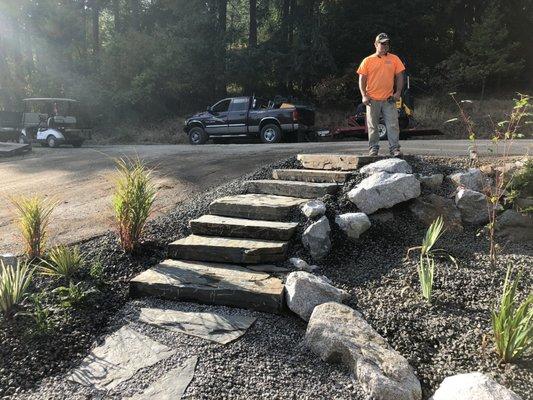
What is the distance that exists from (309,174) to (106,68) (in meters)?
23.5

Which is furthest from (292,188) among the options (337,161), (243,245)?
(243,245)

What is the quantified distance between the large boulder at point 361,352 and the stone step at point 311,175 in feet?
7.73

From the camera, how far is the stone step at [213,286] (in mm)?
3426

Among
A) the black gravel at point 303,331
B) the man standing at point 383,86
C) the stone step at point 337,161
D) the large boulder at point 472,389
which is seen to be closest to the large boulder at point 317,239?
the black gravel at point 303,331

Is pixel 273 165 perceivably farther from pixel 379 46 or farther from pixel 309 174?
pixel 379 46

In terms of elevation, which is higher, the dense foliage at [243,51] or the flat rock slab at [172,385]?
the dense foliage at [243,51]

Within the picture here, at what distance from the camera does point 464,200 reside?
4.71 metres

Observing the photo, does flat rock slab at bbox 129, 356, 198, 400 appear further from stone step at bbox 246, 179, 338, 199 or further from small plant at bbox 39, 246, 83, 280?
stone step at bbox 246, 179, 338, 199

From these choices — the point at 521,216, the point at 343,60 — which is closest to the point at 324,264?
the point at 521,216

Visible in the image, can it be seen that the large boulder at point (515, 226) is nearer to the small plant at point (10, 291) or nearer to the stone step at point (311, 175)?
the stone step at point (311, 175)

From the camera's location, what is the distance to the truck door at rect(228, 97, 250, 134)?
16391 millimetres

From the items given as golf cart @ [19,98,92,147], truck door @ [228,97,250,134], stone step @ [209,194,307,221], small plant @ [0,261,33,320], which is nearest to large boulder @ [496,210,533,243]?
stone step @ [209,194,307,221]

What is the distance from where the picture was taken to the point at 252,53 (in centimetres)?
2336

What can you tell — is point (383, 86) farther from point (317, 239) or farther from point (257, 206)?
A: point (317, 239)
